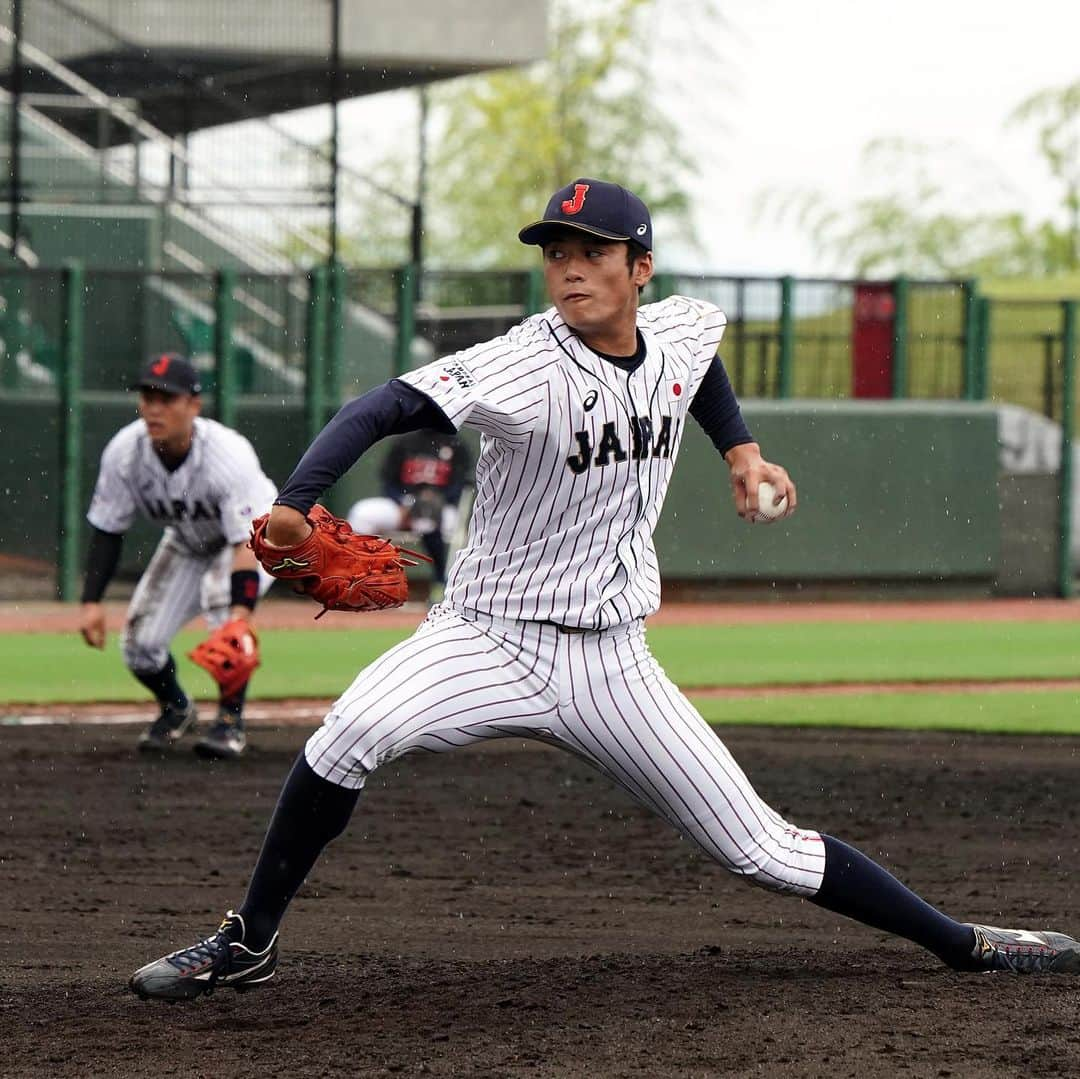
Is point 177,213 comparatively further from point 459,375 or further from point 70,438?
point 459,375

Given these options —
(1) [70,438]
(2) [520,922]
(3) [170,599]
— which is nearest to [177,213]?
(1) [70,438]

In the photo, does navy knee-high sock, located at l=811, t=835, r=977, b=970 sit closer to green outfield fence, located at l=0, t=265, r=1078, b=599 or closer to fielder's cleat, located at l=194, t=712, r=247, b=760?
fielder's cleat, located at l=194, t=712, r=247, b=760

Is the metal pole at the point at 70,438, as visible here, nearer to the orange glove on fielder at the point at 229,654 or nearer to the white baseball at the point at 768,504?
the orange glove on fielder at the point at 229,654

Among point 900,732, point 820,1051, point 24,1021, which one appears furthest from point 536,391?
point 900,732

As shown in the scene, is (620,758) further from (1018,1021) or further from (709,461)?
(709,461)

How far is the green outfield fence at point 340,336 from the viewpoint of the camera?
55.8 ft

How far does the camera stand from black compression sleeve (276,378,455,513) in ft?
12.4

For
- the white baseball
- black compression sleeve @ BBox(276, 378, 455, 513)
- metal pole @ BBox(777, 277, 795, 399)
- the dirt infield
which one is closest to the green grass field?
the dirt infield

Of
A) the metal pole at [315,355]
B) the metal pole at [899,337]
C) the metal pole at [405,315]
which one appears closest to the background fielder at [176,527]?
the metal pole at [315,355]

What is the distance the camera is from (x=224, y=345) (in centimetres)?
1694

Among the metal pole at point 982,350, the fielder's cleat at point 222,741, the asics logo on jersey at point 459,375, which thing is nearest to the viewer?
the asics logo on jersey at point 459,375

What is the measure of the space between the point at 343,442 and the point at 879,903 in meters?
1.74

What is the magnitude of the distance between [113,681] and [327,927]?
20.9 feet

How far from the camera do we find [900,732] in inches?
382
